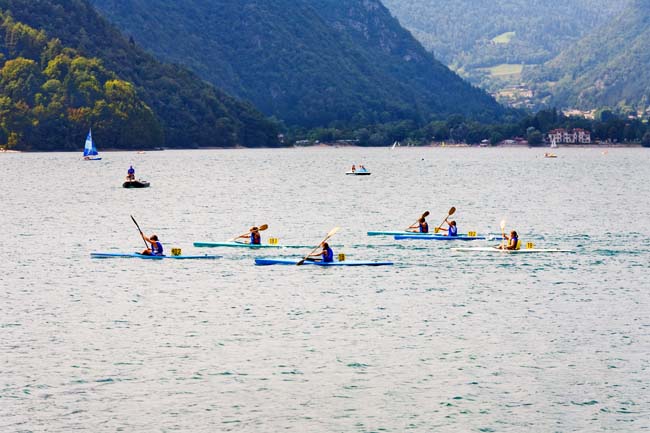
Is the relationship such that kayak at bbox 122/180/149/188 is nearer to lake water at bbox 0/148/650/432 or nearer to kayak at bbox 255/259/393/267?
lake water at bbox 0/148/650/432

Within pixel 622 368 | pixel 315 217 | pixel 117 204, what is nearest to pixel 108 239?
pixel 315 217

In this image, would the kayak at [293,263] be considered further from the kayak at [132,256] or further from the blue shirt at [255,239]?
the blue shirt at [255,239]

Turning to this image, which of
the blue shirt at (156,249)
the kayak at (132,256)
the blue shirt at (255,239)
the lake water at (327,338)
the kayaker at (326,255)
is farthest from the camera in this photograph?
the blue shirt at (255,239)

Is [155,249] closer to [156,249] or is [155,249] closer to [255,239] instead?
[156,249]

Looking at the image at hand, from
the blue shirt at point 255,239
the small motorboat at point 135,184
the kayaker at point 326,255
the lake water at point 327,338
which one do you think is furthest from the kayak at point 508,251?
the small motorboat at point 135,184

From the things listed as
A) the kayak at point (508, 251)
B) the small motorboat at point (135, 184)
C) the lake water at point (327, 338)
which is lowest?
the lake water at point (327, 338)

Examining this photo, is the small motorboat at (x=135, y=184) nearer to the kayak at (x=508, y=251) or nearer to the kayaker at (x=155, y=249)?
the kayak at (x=508, y=251)

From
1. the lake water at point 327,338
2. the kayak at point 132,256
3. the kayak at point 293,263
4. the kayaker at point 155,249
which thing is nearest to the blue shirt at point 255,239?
the lake water at point 327,338

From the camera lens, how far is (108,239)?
101188mm

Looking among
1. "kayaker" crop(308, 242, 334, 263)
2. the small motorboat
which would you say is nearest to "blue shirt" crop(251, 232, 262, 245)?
"kayaker" crop(308, 242, 334, 263)

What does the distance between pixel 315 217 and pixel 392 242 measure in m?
30.6

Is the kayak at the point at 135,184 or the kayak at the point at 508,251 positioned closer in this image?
the kayak at the point at 508,251

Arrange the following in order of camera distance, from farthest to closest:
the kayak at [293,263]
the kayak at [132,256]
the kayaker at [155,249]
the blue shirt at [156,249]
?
the kayak at [132,256], the blue shirt at [156,249], the kayaker at [155,249], the kayak at [293,263]

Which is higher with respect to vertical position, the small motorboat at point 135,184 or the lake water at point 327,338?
the small motorboat at point 135,184
